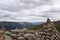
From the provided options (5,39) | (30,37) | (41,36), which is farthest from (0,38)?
(41,36)

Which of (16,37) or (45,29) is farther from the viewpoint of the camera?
(45,29)

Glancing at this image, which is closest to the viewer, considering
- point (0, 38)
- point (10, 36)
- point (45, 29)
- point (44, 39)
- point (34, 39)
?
point (0, 38)

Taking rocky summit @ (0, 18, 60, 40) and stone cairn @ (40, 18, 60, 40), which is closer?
rocky summit @ (0, 18, 60, 40)

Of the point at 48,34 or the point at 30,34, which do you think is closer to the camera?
the point at 30,34

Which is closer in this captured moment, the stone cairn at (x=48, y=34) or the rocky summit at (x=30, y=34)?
the rocky summit at (x=30, y=34)

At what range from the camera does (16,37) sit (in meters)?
42.2

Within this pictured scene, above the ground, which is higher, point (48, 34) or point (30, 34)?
point (30, 34)

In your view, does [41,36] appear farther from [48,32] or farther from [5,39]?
[5,39]

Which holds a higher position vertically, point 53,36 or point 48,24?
point 48,24

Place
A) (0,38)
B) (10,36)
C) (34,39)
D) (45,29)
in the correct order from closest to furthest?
(0,38) → (10,36) → (34,39) → (45,29)

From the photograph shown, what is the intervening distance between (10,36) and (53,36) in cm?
1946

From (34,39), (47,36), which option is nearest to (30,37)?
(34,39)

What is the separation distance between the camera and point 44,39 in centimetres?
5253

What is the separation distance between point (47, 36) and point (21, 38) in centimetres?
1478
